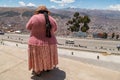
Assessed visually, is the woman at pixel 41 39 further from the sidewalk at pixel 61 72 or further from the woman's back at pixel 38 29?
the sidewalk at pixel 61 72

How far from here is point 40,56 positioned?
4684mm

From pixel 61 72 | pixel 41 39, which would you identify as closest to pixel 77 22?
pixel 61 72

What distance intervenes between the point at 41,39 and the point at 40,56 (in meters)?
0.41

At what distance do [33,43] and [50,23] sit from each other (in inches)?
25.0

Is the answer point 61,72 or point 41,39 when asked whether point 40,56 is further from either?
point 61,72

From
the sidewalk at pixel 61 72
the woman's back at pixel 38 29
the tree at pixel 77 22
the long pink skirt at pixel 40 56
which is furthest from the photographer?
the tree at pixel 77 22

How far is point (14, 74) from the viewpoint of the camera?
5.28 m

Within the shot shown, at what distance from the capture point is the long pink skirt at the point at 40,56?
468 centimetres

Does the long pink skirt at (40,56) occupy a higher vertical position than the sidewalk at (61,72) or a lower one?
higher

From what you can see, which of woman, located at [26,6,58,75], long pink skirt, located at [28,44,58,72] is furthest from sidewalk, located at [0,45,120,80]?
woman, located at [26,6,58,75]

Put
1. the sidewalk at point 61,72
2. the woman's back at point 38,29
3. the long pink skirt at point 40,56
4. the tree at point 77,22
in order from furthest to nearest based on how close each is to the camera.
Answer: the tree at point 77,22, the sidewalk at point 61,72, the long pink skirt at point 40,56, the woman's back at point 38,29

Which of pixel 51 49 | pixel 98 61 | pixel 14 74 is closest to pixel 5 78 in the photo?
pixel 14 74

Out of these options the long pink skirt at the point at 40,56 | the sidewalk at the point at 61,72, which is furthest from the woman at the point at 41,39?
the sidewalk at the point at 61,72

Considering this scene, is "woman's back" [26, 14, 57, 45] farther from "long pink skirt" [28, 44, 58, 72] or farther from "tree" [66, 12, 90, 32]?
"tree" [66, 12, 90, 32]
